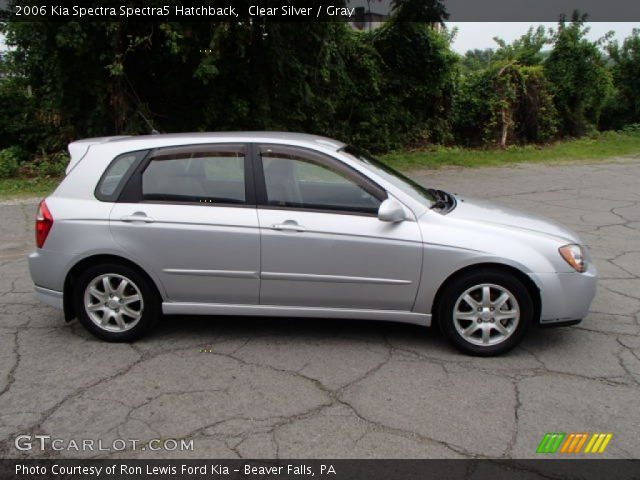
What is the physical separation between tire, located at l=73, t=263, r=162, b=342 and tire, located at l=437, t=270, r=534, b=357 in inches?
86.2

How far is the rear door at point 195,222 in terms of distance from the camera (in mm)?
4312

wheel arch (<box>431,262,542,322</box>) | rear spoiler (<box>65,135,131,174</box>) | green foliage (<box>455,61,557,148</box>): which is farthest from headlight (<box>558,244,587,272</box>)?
green foliage (<box>455,61,557,148</box>)

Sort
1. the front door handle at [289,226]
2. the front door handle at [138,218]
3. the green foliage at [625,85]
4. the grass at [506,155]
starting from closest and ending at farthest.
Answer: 1. the front door handle at [289,226]
2. the front door handle at [138,218]
3. the grass at [506,155]
4. the green foliage at [625,85]

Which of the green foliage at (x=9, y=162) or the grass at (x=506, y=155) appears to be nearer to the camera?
the green foliage at (x=9, y=162)

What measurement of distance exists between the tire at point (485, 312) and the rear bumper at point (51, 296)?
2.87 m

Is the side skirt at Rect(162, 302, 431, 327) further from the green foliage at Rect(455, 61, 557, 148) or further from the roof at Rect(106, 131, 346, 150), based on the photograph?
the green foliage at Rect(455, 61, 557, 148)

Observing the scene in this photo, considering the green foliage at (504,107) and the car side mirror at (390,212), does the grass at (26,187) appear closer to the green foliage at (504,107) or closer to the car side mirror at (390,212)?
the car side mirror at (390,212)

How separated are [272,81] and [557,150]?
9.42 meters

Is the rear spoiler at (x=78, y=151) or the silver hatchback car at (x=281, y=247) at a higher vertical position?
the rear spoiler at (x=78, y=151)

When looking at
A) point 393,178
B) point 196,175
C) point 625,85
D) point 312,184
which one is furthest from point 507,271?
point 625,85

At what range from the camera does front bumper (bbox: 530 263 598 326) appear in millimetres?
4133
